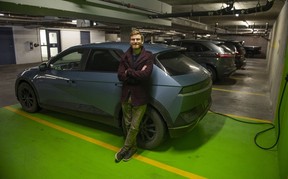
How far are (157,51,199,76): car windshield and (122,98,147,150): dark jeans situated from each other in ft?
2.13

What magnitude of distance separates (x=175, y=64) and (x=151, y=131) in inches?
41.9

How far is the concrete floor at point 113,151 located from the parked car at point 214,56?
9.75 feet

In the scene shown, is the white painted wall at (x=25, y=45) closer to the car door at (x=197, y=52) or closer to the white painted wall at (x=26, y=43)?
the white painted wall at (x=26, y=43)

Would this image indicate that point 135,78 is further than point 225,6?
No

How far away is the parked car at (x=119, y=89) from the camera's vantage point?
299 centimetres

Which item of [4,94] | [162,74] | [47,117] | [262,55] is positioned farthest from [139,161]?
[262,55]

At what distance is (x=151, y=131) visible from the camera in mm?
3246

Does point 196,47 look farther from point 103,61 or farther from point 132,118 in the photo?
point 132,118

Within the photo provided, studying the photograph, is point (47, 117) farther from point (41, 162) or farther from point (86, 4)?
point (86, 4)

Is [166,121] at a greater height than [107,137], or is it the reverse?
[166,121]

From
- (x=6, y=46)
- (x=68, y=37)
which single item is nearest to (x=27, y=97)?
(x=6, y=46)

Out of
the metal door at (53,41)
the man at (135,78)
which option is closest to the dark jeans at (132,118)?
the man at (135,78)

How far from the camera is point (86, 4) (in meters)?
5.53

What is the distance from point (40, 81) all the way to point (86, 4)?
2368 millimetres
